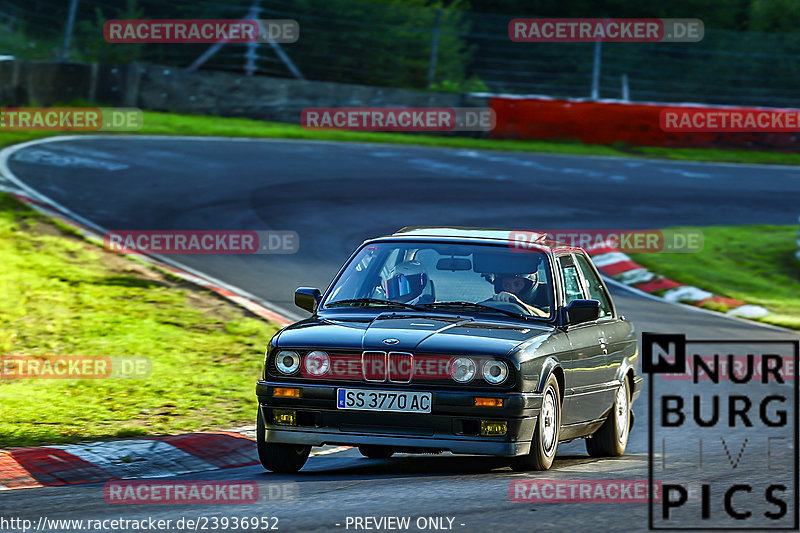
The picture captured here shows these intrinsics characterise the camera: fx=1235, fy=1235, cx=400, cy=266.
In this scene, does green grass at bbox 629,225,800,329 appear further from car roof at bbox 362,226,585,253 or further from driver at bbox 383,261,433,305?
driver at bbox 383,261,433,305

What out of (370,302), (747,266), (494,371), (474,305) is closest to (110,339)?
(370,302)

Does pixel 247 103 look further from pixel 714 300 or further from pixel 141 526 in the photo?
pixel 141 526

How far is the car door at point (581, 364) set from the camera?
761cm

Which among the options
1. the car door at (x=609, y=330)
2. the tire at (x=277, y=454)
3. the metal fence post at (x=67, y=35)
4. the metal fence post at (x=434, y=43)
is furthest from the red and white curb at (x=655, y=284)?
the metal fence post at (x=67, y=35)

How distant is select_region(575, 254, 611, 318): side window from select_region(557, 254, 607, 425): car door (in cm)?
16

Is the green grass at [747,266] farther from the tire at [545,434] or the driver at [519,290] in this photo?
the tire at [545,434]

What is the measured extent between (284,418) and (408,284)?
140 cm

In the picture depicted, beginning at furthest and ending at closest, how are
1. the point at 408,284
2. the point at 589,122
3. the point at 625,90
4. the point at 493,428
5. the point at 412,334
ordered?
1. the point at 625,90
2. the point at 589,122
3. the point at 408,284
4. the point at 412,334
5. the point at 493,428

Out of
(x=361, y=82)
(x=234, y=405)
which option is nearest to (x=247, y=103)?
(x=361, y=82)

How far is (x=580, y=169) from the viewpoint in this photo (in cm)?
2370

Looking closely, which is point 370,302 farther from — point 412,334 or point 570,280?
point 570,280

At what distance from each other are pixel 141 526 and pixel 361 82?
76.8ft

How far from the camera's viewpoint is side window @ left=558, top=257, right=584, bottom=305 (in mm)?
8141

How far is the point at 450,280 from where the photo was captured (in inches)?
309
